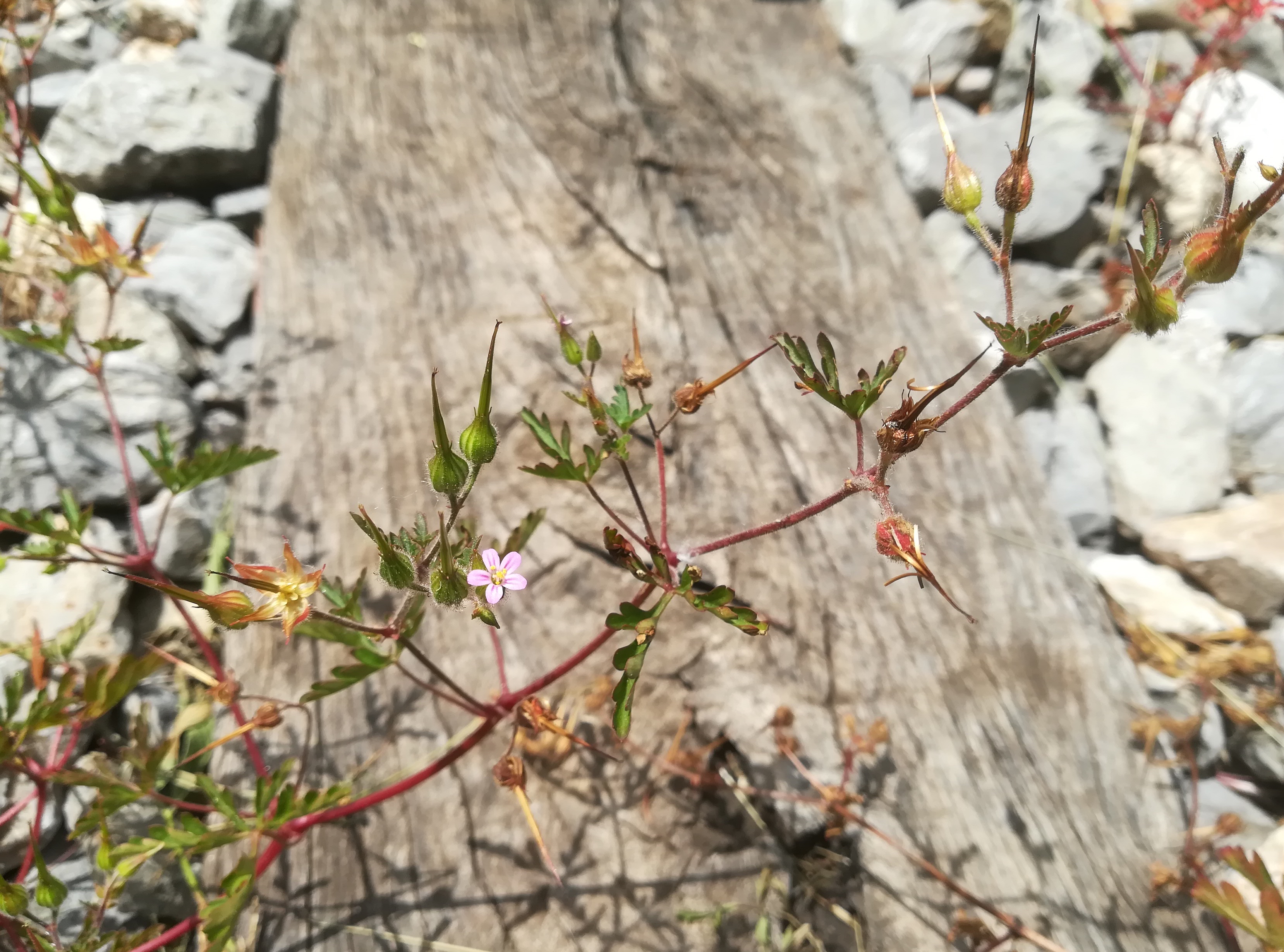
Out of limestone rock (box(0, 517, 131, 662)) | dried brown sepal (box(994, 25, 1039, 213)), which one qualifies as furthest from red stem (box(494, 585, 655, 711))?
limestone rock (box(0, 517, 131, 662))

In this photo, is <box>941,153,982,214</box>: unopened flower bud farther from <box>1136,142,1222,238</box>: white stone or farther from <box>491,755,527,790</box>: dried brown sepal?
<box>1136,142,1222,238</box>: white stone

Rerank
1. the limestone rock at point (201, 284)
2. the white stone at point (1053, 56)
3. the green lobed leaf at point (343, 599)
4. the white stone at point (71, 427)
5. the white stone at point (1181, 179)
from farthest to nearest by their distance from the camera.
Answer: the white stone at point (1053, 56), the white stone at point (1181, 179), the limestone rock at point (201, 284), the white stone at point (71, 427), the green lobed leaf at point (343, 599)

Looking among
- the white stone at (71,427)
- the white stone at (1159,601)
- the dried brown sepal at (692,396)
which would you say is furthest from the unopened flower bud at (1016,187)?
the white stone at (71,427)

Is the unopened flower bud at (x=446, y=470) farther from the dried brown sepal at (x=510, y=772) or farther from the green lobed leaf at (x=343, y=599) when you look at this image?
the dried brown sepal at (x=510, y=772)

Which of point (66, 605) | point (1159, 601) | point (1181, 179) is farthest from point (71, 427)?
point (1181, 179)

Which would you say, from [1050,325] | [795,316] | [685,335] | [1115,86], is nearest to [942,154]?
[1115,86]

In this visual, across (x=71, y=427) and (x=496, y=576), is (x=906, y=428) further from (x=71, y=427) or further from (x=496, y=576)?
(x=71, y=427)

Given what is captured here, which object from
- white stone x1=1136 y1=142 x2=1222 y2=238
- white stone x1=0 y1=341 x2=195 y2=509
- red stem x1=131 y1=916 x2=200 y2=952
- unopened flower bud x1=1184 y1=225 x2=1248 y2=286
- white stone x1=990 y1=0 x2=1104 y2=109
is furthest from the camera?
white stone x1=990 y1=0 x2=1104 y2=109
